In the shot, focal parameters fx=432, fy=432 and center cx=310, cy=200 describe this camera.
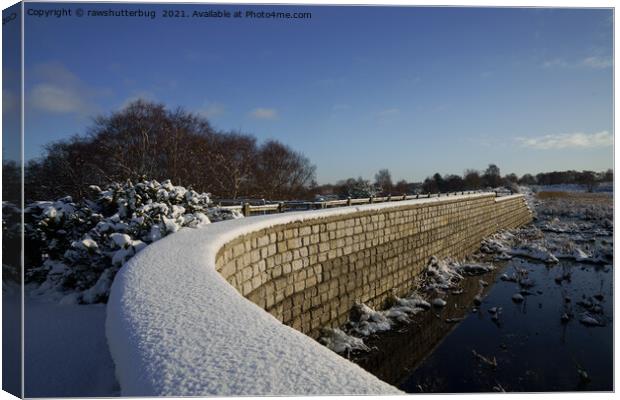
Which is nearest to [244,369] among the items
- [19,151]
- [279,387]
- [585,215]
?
[279,387]

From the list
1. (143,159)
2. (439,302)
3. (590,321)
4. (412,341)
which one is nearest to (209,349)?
(412,341)

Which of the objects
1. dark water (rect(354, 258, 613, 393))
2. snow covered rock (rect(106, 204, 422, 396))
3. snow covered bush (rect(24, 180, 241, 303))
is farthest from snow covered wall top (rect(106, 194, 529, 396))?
dark water (rect(354, 258, 613, 393))

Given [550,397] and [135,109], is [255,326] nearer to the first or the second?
[550,397]

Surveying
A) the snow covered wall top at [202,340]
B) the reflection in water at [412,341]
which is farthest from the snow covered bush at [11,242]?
the reflection in water at [412,341]

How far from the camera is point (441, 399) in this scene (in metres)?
3.02

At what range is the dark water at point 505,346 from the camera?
21.1 feet

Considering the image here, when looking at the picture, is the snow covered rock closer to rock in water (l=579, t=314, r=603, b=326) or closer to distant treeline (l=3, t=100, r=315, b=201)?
rock in water (l=579, t=314, r=603, b=326)

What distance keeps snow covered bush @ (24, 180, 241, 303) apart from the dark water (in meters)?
4.33

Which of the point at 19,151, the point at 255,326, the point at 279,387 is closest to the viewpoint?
the point at 279,387

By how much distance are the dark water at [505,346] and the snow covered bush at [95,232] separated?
4328 mm

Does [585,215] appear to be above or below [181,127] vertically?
below

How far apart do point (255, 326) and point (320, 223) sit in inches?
249

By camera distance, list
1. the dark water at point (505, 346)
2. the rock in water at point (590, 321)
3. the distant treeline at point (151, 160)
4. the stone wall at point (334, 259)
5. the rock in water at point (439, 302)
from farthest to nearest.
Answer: the distant treeline at point (151, 160)
the rock in water at point (439, 302)
the rock in water at point (590, 321)
the dark water at point (505, 346)
the stone wall at point (334, 259)

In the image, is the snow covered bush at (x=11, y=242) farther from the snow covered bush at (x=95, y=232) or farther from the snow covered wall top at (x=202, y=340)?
the snow covered bush at (x=95, y=232)
